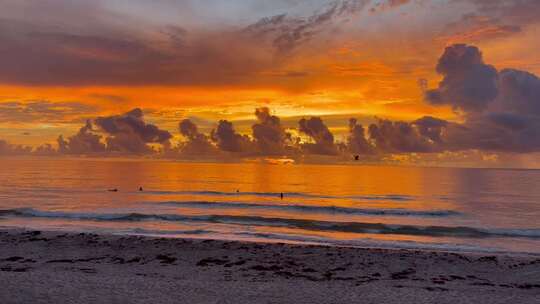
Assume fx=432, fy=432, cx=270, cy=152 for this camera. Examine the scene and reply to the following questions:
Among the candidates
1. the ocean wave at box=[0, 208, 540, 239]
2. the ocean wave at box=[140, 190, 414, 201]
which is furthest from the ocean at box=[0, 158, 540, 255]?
the ocean wave at box=[140, 190, 414, 201]

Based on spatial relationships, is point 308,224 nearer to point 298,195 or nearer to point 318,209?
point 318,209

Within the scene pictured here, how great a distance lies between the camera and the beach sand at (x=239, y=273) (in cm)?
1617

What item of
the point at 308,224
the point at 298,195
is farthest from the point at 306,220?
the point at 298,195

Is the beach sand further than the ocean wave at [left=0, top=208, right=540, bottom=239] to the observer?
No

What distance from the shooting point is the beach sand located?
53.1 ft

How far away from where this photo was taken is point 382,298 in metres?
16.2

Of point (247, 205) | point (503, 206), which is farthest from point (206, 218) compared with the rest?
point (503, 206)

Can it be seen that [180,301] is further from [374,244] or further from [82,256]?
[374,244]

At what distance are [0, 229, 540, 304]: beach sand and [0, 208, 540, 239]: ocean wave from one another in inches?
469

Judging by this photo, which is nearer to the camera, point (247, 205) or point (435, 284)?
point (435, 284)

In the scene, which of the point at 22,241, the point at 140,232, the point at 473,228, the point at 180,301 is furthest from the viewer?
the point at 473,228

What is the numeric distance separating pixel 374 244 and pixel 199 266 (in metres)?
13.5

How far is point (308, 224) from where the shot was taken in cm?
4094

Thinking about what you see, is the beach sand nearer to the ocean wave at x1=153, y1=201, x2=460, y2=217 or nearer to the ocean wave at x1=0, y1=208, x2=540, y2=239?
the ocean wave at x1=0, y1=208, x2=540, y2=239
